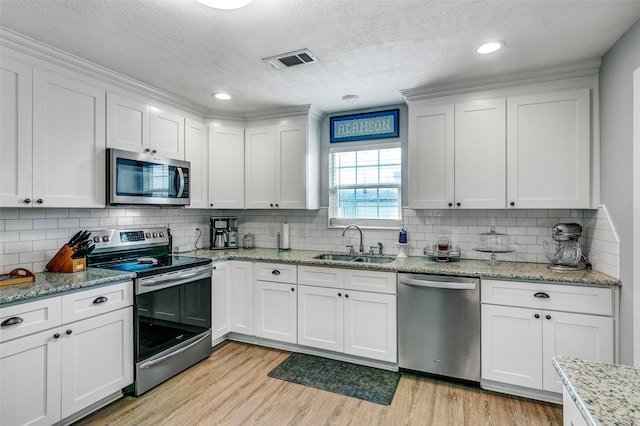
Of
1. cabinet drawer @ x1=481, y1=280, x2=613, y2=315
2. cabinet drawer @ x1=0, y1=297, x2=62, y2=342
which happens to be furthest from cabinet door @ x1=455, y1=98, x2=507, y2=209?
cabinet drawer @ x1=0, y1=297, x2=62, y2=342

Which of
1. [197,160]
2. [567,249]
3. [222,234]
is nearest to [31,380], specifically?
[222,234]

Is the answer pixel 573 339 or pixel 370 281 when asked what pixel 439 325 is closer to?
pixel 370 281

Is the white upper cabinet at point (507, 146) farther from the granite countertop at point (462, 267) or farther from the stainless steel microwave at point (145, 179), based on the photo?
the stainless steel microwave at point (145, 179)

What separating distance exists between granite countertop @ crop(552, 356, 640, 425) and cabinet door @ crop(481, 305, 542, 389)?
152cm

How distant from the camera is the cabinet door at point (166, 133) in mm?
3047

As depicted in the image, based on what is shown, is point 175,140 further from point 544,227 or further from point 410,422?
point 544,227

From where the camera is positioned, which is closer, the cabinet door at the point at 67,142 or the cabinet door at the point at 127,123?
the cabinet door at the point at 67,142

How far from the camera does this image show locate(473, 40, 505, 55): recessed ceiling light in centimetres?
220

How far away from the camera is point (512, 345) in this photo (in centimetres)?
246

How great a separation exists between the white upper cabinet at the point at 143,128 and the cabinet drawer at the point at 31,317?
1.29 m

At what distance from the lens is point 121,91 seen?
2760mm

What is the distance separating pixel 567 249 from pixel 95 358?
11.6 ft

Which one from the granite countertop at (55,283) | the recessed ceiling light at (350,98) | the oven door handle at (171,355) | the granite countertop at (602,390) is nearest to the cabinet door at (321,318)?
the oven door handle at (171,355)

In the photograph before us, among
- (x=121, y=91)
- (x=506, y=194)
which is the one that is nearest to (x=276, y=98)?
(x=121, y=91)
